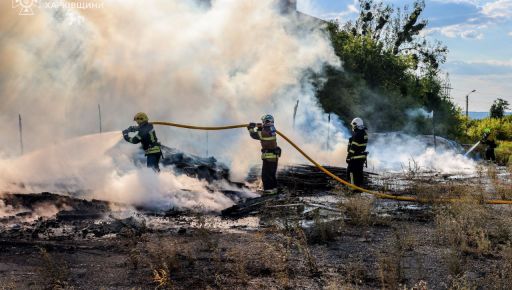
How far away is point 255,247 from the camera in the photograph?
7191 mm

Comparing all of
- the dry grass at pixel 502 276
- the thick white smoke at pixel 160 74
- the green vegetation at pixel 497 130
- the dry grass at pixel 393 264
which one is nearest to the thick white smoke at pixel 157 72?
the thick white smoke at pixel 160 74

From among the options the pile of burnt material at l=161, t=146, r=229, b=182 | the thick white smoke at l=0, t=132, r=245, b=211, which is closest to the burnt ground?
the thick white smoke at l=0, t=132, r=245, b=211

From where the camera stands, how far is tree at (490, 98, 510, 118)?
49.2 meters

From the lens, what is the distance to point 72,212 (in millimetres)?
9023

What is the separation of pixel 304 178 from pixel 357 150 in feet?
8.39

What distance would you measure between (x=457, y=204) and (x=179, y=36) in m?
14.2

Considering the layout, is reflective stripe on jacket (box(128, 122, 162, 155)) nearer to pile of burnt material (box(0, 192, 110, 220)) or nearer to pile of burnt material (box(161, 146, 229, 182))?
pile of burnt material (box(0, 192, 110, 220))

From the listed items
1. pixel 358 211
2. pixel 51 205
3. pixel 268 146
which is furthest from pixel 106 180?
pixel 358 211

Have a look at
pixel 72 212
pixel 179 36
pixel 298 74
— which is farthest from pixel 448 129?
pixel 72 212

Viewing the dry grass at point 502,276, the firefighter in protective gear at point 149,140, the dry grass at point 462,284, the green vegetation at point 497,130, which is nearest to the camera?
the dry grass at point 462,284

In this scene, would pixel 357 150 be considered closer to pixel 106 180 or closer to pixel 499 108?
pixel 106 180

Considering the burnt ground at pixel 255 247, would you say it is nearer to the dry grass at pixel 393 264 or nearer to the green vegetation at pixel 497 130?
the dry grass at pixel 393 264

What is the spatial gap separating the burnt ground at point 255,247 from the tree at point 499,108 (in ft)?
139

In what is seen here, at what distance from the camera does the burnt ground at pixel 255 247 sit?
18.8 feet
